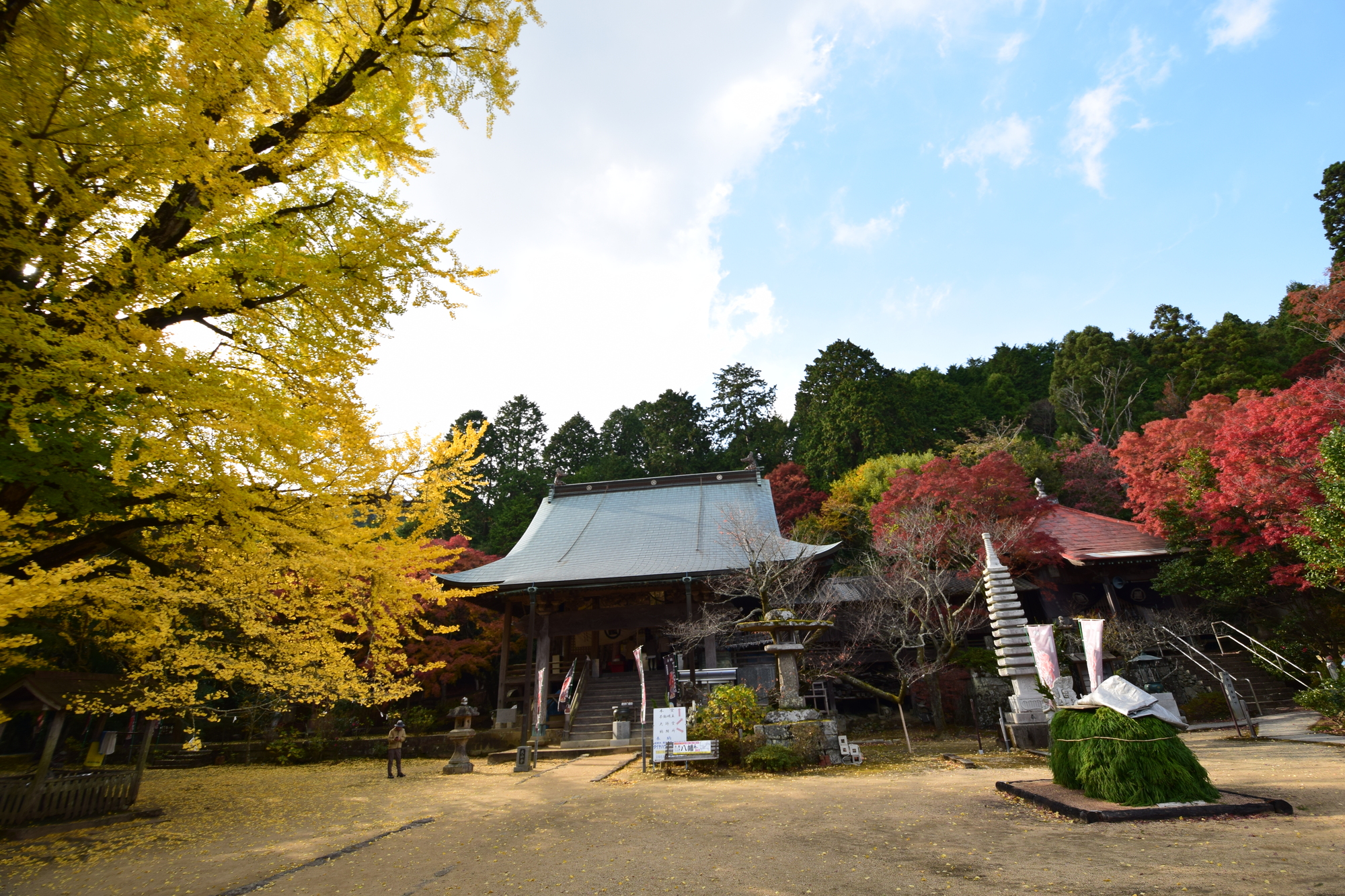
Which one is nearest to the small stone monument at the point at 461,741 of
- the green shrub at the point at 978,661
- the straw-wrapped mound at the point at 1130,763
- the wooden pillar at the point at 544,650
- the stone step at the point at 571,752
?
the stone step at the point at 571,752

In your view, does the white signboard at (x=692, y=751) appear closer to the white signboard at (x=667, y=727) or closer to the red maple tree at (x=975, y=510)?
the white signboard at (x=667, y=727)

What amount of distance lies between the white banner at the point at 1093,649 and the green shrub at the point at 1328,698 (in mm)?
5930

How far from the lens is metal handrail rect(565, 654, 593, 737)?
45.8 ft

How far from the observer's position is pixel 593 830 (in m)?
5.81

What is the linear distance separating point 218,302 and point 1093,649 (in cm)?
942

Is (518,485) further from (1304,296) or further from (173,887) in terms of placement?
(1304,296)

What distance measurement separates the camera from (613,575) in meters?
15.0

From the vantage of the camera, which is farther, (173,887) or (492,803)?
(492,803)

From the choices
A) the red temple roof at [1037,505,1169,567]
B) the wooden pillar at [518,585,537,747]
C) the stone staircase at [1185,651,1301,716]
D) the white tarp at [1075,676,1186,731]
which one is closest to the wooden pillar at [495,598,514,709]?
the wooden pillar at [518,585,537,747]

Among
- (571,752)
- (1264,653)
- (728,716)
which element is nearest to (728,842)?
(728,716)

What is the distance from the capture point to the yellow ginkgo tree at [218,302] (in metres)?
3.53

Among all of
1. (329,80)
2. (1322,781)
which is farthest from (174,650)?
(1322,781)

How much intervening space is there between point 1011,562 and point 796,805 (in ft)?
38.1

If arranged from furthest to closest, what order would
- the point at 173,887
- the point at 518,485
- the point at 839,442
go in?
the point at 518,485, the point at 839,442, the point at 173,887
